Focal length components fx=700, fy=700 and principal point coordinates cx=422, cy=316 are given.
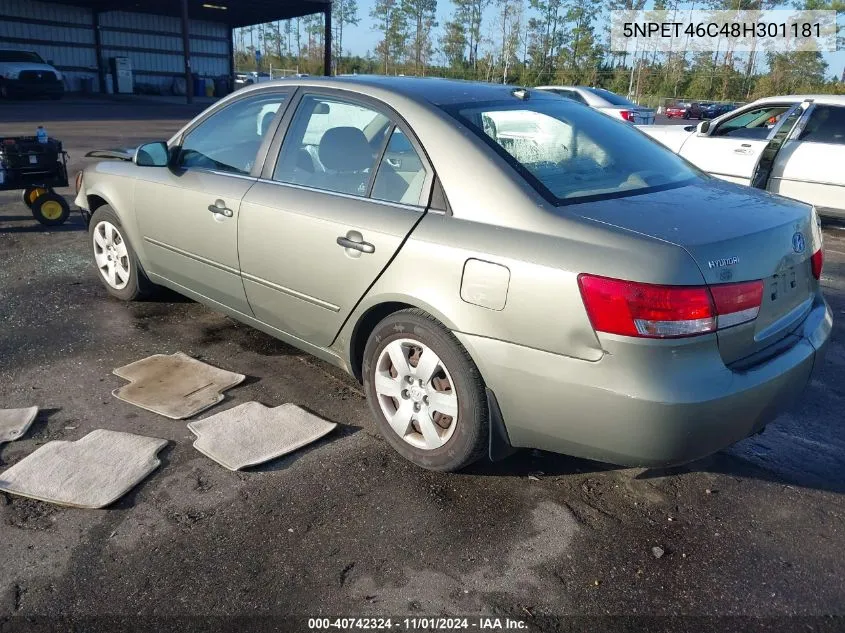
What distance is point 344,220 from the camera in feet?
10.6

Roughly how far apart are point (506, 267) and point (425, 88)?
1.25 metres

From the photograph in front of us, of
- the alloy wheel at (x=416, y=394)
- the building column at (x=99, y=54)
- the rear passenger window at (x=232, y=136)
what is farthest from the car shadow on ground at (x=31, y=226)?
the building column at (x=99, y=54)

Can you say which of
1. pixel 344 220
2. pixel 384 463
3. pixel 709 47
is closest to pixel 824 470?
pixel 384 463

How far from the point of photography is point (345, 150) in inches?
137

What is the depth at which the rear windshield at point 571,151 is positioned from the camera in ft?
9.69

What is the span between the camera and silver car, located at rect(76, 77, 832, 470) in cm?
245

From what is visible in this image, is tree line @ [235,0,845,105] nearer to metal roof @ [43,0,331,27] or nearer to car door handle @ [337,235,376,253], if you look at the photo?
metal roof @ [43,0,331,27]

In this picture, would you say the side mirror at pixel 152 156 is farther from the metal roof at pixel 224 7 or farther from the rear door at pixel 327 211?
the metal roof at pixel 224 7

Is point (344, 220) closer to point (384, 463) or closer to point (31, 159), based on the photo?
point (384, 463)

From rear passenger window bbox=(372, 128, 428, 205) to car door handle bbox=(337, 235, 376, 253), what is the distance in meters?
0.23

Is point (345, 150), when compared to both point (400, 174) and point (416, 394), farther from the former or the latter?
point (416, 394)

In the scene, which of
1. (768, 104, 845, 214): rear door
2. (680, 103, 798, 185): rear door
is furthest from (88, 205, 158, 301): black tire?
(768, 104, 845, 214): rear door

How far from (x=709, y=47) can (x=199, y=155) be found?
176ft

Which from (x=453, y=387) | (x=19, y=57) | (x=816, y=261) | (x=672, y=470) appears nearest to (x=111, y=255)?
(x=453, y=387)
